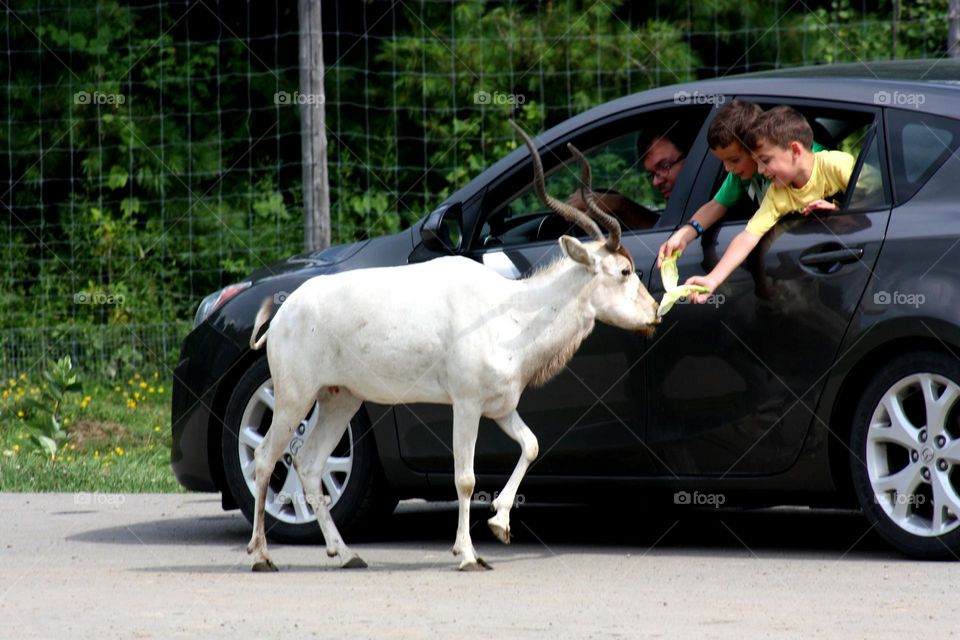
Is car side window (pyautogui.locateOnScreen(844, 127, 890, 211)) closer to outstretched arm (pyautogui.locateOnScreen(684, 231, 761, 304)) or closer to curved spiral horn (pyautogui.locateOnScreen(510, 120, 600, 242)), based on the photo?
outstretched arm (pyautogui.locateOnScreen(684, 231, 761, 304))

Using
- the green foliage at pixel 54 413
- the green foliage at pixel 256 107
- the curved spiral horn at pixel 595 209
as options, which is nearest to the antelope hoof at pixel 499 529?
the curved spiral horn at pixel 595 209

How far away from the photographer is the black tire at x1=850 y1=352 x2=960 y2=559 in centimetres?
664

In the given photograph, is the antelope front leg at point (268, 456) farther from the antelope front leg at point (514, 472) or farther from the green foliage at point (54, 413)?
the green foliage at point (54, 413)

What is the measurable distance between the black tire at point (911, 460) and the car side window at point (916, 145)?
0.65m

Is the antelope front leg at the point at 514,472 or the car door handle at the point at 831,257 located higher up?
the car door handle at the point at 831,257

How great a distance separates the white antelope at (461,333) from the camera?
6.92 metres

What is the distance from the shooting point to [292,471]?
7.89 metres

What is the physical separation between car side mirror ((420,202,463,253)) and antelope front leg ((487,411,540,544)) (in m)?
0.94

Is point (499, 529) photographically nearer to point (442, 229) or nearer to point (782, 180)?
point (442, 229)

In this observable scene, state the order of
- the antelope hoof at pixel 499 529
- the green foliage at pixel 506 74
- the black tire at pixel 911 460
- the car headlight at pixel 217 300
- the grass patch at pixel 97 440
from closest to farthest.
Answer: the black tire at pixel 911 460, the antelope hoof at pixel 499 529, the car headlight at pixel 217 300, the grass patch at pixel 97 440, the green foliage at pixel 506 74

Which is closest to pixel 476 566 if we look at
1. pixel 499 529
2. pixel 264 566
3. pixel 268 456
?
pixel 499 529

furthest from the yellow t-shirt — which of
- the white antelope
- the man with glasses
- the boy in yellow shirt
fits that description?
the man with glasses

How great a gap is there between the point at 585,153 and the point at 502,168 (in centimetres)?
36

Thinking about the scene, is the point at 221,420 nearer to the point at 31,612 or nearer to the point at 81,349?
the point at 31,612
